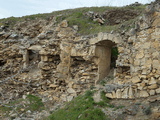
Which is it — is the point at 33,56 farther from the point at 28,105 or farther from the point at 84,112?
the point at 84,112

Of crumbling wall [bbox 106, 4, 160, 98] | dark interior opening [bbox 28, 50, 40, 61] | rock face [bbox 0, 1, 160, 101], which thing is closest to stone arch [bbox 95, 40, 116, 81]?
rock face [bbox 0, 1, 160, 101]

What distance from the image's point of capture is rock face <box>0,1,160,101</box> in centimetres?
644

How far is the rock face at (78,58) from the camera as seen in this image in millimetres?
6438

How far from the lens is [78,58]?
923cm

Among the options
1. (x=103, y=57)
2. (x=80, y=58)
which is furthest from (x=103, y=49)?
(x=80, y=58)

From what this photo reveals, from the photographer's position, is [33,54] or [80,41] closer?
[80,41]

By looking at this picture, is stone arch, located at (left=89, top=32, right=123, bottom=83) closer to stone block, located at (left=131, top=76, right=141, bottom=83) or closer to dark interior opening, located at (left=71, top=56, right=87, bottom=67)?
dark interior opening, located at (left=71, top=56, right=87, bottom=67)

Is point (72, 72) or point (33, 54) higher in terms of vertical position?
point (33, 54)

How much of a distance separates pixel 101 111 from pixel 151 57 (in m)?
2.73

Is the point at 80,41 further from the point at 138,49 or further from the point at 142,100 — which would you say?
the point at 142,100

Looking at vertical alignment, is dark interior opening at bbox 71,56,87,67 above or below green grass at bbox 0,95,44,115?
above

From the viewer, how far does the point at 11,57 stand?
1171 centimetres

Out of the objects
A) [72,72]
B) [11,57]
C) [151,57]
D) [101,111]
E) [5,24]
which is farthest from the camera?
[5,24]

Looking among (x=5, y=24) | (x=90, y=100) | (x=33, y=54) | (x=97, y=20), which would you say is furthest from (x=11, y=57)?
(x=90, y=100)
